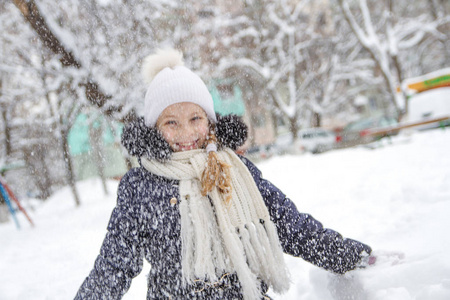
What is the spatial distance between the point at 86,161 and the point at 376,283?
1033 inches

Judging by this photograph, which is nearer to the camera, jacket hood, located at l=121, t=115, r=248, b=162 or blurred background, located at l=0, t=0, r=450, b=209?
jacket hood, located at l=121, t=115, r=248, b=162

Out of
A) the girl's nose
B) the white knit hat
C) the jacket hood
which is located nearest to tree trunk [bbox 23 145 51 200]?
the white knit hat

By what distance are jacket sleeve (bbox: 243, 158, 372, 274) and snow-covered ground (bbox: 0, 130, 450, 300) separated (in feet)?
0.46

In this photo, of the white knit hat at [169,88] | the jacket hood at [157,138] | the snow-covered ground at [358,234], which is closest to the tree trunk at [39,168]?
the snow-covered ground at [358,234]

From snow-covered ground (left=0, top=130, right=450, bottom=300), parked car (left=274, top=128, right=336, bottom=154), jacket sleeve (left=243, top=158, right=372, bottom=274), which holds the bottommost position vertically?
parked car (left=274, top=128, right=336, bottom=154)

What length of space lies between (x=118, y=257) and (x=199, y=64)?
30.6ft

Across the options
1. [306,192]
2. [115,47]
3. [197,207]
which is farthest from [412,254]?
[115,47]

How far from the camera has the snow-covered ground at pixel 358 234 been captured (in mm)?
1571

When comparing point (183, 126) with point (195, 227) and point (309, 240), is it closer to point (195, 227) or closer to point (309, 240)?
point (195, 227)

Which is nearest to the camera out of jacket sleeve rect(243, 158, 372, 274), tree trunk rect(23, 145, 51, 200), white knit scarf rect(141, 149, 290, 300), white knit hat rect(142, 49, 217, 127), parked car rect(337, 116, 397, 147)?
white knit scarf rect(141, 149, 290, 300)

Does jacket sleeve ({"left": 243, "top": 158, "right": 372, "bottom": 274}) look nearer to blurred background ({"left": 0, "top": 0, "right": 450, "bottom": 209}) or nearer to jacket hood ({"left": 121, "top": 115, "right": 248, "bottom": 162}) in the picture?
jacket hood ({"left": 121, "top": 115, "right": 248, "bottom": 162})

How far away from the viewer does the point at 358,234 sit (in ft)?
9.60

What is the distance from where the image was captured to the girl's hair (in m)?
1.45

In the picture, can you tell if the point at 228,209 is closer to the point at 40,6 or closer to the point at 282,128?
the point at 40,6
